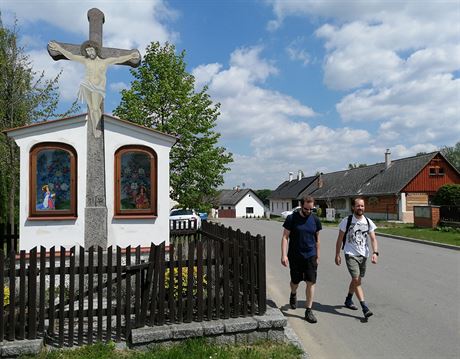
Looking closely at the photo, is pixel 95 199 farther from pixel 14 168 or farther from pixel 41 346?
pixel 14 168

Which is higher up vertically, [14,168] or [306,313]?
[14,168]

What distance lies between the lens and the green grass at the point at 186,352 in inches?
177

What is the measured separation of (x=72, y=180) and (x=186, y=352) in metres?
4.37

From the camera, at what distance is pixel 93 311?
16.4ft

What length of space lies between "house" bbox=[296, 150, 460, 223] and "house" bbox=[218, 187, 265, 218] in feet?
100

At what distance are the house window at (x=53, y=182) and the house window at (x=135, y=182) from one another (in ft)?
2.65

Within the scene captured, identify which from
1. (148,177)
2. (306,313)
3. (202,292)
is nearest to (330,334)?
(306,313)

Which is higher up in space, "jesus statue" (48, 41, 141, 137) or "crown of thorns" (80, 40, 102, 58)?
"crown of thorns" (80, 40, 102, 58)

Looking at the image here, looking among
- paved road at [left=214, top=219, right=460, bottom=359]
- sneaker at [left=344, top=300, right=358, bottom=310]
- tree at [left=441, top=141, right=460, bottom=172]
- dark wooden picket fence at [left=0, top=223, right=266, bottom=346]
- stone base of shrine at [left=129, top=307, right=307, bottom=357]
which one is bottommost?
paved road at [left=214, top=219, right=460, bottom=359]

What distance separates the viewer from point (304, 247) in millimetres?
6160

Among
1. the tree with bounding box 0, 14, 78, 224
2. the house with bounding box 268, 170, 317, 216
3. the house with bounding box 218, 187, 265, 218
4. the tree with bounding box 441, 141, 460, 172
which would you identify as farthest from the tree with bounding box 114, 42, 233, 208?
the tree with bounding box 441, 141, 460, 172

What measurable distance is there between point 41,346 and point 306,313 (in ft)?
11.7

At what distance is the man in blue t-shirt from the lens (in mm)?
6125

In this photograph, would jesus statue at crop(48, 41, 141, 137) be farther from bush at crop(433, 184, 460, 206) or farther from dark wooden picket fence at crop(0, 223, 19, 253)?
bush at crop(433, 184, 460, 206)
